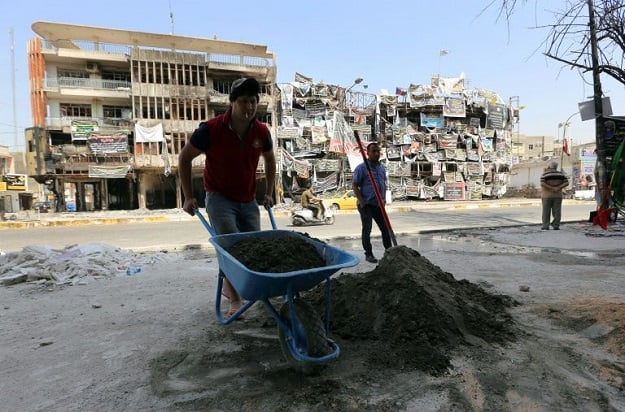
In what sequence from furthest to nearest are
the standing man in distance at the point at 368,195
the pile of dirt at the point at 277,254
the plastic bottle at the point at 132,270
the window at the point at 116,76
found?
the window at the point at 116,76 < the standing man in distance at the point at 368,195 < the plastic bottle at the point at 132,270 < the pile of dirt at the point at 277,254

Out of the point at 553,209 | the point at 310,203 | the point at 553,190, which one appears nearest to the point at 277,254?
the point at 553,190

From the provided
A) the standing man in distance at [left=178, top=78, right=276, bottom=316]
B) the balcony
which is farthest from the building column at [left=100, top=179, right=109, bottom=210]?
the standing man in distance at [left=178, top=78, right=276, bottom=316]

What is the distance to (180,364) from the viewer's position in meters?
2.49

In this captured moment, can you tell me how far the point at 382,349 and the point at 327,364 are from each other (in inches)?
15.3

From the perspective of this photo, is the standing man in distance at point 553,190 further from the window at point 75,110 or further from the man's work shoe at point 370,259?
the window at point 75,110

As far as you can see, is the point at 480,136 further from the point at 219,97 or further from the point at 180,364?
the point at 180,364

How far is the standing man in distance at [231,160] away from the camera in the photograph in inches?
→ 120

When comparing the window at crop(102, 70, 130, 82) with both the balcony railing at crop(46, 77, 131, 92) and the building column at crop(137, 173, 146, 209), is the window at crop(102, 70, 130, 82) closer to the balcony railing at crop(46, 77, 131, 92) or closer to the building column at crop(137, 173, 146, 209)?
the balcony railing at crop(46, 77, 131, 92)

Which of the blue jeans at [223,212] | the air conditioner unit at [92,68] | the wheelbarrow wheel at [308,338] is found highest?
the air conditioner unit at [92,68]

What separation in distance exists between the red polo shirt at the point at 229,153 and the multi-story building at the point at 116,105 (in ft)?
75.2

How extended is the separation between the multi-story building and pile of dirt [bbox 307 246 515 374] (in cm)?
2321

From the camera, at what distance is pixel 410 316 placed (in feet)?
8.87

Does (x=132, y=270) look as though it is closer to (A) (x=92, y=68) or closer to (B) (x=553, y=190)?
(B) (x=553, y=190)

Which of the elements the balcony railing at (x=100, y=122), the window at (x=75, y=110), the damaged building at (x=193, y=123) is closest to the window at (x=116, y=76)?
the damaged building at (x=193, y=123)
